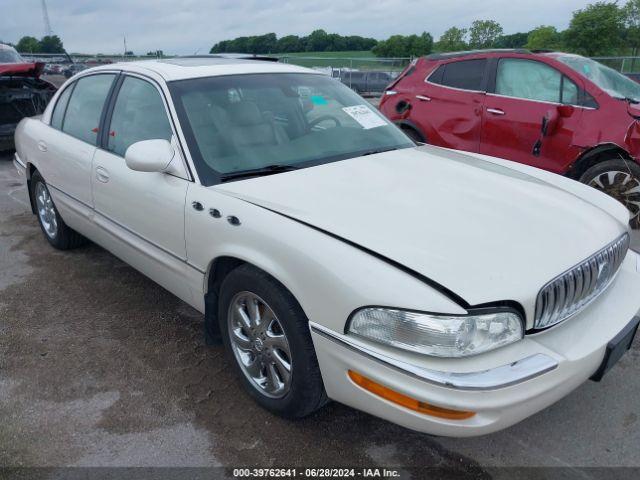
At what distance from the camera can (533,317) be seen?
2049 millimetres

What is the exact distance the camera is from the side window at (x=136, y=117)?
10.3 feet

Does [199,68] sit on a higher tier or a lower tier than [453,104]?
higher

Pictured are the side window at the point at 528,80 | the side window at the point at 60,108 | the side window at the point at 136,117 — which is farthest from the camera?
the side window at the point at 528,80

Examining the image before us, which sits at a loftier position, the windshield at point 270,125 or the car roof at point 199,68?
the car roof at point 199,68

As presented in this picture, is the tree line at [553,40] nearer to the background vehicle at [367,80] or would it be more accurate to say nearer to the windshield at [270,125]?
the background vehicle at [367,80]

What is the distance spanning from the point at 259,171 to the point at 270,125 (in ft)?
1.37

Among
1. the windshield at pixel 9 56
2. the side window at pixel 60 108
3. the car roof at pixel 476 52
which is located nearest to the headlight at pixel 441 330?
the side window at pixel 60 108

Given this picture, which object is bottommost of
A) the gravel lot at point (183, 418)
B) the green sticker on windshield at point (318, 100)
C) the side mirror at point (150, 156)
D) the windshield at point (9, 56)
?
the gravel lot at point (183, 418)

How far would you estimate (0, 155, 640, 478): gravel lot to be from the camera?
2.39 metres

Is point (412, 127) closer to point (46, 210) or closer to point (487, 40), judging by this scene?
point (46, 210)

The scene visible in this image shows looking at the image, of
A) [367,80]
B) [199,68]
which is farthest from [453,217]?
[367,80]

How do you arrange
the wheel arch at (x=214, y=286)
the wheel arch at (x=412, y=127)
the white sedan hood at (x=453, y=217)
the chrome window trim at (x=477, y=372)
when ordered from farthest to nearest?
the wheel arch at (x=412, y=127), the wheel arch at (x=214, y=286), the white sedan hood at (x=453, y=217), the chrome window trim at (x=477, y=372)

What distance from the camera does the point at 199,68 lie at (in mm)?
3322

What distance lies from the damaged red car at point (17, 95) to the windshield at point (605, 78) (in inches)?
307
